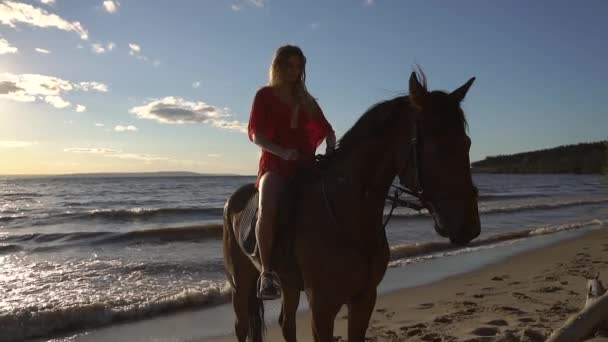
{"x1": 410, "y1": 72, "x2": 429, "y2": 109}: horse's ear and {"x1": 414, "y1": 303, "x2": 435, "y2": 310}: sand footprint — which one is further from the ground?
{"x1": 410, "y1": 72, "x2": 429, "y2": 109}: horse's ear

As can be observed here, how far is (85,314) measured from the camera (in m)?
6.41

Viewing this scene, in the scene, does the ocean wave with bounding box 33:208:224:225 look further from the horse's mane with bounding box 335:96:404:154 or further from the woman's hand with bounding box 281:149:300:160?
the horse's mane with bounding box 335:96:404:154

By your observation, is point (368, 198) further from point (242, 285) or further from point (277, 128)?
point (242, 285)

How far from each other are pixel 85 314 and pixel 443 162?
240 inches

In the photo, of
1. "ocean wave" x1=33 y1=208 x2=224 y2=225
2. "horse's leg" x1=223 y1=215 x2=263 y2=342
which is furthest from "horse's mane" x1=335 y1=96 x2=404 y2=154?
"ocean wave" x1=33 y1=208 x2=224 y2=225

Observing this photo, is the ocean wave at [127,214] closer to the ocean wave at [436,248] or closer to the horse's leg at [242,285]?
the ocean wave at [436,248]

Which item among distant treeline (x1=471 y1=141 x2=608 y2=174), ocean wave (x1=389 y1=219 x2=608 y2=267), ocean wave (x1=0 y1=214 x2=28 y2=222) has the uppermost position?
distant treeline (x1=471 y1=141 x2=608 y2=174)

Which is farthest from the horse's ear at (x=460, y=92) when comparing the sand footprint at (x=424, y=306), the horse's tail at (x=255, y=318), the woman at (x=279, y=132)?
the sand footprint at (x=424, y=306)

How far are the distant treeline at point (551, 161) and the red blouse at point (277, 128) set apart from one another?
3854 inches

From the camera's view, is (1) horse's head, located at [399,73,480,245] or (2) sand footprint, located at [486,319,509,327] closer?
(1) horse's head, located at [399,73,480,245]

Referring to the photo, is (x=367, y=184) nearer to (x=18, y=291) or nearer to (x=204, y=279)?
(x=204, y=279)

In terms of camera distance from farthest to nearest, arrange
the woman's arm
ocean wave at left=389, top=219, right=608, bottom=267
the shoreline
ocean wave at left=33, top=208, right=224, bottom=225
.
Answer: ocean wave at left=33, top=208, right=224, bottom=225 < ocean wave at left=389, top=219, right=608, bottom=267 < the shoreline < the woman's arm

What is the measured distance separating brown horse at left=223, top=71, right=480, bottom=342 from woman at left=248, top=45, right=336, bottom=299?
14 centimetres

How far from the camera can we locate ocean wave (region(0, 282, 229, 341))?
602 cm
